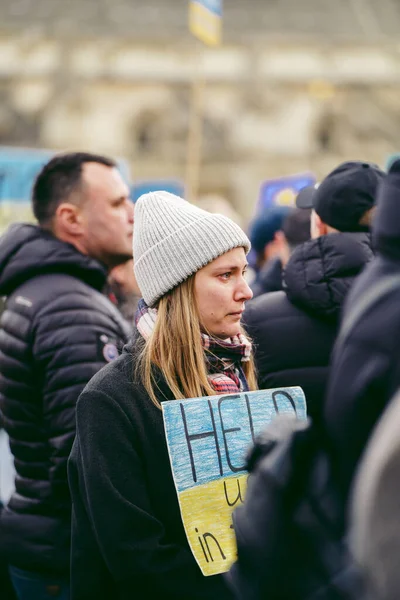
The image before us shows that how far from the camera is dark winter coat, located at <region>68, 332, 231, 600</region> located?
212cm

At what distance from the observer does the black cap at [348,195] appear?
2.79 metres

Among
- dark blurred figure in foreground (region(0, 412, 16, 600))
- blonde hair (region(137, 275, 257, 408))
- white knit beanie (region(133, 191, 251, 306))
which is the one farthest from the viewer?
dark blurred figure in foreground (region(0, 412, 16, 600))

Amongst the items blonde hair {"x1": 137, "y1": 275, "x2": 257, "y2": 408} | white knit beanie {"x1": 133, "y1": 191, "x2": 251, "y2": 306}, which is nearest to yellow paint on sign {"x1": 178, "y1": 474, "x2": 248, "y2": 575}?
blonde hair {"x1": 137, "y1": 275, "x2": 257, "y2": 408}

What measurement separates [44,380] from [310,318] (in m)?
0.81

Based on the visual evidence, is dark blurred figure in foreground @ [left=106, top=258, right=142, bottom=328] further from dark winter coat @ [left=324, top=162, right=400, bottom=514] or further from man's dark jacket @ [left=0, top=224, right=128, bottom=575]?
dark winter coat @ [left=324, top=162, right=400, bottom=514]

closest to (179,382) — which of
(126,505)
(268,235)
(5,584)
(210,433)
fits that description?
(210,433)

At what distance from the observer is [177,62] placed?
33.8 meters

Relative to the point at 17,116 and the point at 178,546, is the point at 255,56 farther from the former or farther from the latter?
the point at 178,546

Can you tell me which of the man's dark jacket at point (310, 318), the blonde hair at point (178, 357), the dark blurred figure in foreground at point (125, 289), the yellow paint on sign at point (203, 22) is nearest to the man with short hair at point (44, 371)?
the man's dark jacket at point (310, 318)

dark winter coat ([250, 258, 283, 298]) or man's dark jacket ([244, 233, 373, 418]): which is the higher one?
man's dark jacket ([244, 233, 373, 418])

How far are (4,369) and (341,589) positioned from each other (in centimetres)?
181

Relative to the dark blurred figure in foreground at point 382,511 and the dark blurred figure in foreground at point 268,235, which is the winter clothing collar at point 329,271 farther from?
the dark blurred figure in foreground at point 268,235

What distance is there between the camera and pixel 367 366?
1365 mm

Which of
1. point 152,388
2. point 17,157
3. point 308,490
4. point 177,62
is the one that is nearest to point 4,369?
point 152,388
